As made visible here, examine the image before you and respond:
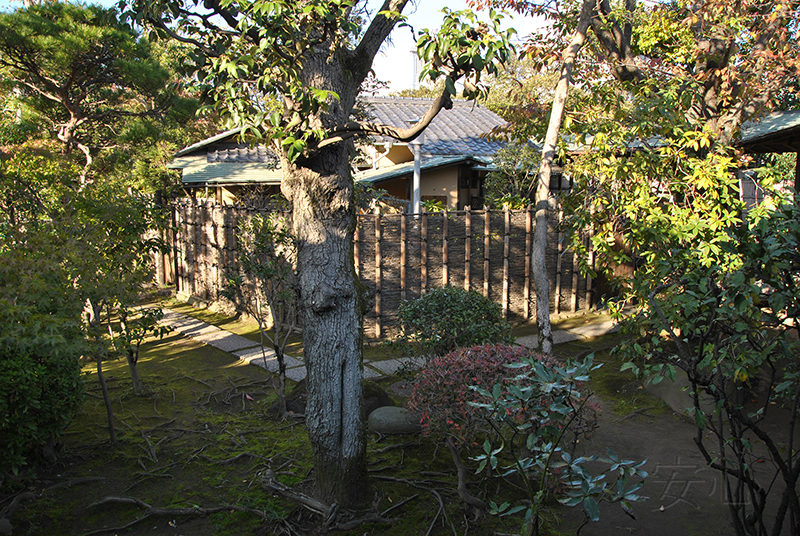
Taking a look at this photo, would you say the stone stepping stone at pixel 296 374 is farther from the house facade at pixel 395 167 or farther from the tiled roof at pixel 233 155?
the tiled roof at pixel 233 155

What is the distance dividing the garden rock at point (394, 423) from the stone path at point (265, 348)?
160 centimetres

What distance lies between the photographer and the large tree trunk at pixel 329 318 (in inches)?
169

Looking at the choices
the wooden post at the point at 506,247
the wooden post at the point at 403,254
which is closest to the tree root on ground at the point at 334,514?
the wooden post at the point at 403,254

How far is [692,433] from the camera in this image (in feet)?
20.7

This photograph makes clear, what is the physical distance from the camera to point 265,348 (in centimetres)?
928

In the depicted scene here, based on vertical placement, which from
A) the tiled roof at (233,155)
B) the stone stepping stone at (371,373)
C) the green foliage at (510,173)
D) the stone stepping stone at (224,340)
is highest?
the tiled roof at (233,155)

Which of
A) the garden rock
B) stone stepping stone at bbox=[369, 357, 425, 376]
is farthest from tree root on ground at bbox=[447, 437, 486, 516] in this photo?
stone stepping stone at bbox=[369, 357, 425, 376]

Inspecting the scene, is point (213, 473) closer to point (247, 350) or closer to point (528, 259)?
point (247, 350)

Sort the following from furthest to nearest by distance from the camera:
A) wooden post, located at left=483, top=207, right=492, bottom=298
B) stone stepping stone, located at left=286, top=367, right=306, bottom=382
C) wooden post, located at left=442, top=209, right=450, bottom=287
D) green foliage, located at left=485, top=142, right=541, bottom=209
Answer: green foliage, located at left=485, top=142, right=541, bottom=209 → wooden post, located at left=483, top=207, right=492, bottom=298 → wooden post, located at left=442, top=209, right=450, bottom=287 → stone stepping stone, located at left=286, top=367, right=306, bottom=382

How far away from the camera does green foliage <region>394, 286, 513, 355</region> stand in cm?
649

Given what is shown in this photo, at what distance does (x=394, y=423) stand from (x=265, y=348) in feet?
12.9

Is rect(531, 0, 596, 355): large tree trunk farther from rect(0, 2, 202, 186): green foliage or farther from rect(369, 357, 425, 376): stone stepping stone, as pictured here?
rect(0, 2, 202, 186): green foliage

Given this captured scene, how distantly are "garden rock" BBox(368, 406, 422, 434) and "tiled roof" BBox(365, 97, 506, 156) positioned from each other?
372 inches

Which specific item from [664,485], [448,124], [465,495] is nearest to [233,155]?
Answer: [448,124]
